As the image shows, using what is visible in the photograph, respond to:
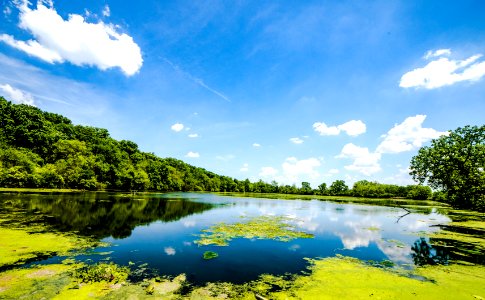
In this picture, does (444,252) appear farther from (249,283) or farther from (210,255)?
(210,255)

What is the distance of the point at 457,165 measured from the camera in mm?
45500

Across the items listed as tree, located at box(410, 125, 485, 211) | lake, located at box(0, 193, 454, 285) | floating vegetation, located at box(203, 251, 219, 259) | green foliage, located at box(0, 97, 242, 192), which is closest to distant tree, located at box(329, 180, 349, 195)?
green foliage, located at box(0, 97, 242, 192)

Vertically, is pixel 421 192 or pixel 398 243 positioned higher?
pixel 421 192

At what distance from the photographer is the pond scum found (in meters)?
8.71

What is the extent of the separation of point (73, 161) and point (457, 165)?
296 feet

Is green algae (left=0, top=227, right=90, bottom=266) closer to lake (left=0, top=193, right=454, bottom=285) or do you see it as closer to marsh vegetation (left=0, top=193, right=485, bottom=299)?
marsh vegetation (left=0, top=193, right=485, bottom=299)

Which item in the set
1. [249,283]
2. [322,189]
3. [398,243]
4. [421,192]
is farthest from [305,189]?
[249,283]

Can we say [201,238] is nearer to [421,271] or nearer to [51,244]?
[51,244]

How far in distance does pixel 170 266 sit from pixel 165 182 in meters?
113

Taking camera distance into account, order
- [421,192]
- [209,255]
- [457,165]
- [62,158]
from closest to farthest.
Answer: [209,255] → [457,165] → [62,158] → [421,192]

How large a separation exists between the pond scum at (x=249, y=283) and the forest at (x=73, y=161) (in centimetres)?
5552

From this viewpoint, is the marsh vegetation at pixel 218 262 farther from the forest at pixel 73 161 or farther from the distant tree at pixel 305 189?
the distant tree at pixel 305 189

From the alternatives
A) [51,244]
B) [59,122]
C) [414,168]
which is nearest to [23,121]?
[59,122]

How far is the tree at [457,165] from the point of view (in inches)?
1636
